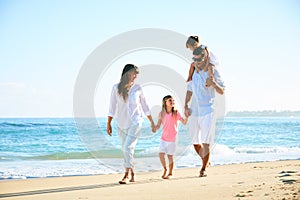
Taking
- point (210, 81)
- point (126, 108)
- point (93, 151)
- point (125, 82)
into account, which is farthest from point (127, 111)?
point (93, 151)

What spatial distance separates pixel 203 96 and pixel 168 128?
97 cm

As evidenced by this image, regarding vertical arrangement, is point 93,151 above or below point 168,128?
below

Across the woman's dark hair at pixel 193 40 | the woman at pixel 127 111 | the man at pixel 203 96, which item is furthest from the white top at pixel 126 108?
the woman's dark hair at pixel 193 40

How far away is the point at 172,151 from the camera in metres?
6.66

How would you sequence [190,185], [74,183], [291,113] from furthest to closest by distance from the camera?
[291,113] → [74,183] → [190,185]

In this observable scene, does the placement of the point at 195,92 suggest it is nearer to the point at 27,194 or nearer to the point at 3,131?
the point at 27,194

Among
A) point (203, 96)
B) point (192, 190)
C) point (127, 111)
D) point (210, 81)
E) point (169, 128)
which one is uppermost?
point (210, 81)

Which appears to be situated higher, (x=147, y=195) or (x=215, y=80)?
(x=215, y=80)

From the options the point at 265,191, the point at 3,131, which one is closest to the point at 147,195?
the point at 265,191

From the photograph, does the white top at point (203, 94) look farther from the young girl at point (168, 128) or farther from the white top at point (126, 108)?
the white top at point (126, 108)

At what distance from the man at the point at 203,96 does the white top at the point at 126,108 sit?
820 mm

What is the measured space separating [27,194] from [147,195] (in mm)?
1755

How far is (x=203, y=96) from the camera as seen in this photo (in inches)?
241

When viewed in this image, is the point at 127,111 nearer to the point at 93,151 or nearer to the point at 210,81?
the point at 210,81
